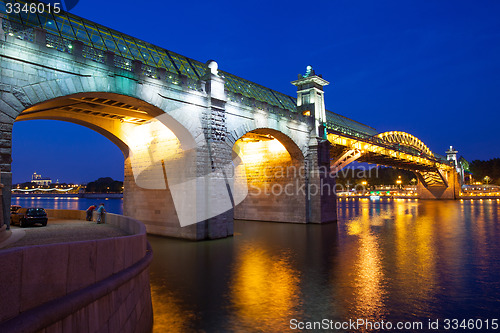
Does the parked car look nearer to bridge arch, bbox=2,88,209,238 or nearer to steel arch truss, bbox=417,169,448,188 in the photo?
bridge arch, bbox=2,88,209,238

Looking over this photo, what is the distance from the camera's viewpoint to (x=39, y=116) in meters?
21.1

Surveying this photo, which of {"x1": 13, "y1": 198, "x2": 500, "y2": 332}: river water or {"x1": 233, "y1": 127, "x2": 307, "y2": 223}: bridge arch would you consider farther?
{"x1": 233, "y1": 127, "x2": 307, "y2": 223}: bridge arch

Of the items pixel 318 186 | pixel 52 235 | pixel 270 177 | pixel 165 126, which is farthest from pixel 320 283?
pixel 270 177

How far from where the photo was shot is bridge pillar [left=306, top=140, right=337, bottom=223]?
32031 mm

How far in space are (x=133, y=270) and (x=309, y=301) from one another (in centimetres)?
535

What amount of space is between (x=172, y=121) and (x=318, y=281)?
13013 mm

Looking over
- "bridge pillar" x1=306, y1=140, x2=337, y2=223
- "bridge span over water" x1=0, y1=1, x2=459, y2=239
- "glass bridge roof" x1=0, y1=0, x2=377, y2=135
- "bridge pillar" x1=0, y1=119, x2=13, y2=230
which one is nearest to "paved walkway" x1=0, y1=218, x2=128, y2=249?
"bridge pillar" x1=0, y1=119, x2=13, y2=230

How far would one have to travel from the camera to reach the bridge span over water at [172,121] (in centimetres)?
1476

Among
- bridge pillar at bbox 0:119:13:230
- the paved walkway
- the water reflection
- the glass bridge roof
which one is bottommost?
the water reflection

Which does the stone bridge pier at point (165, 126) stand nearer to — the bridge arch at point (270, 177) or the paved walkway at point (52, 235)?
the bridge arch at point (270, 177)

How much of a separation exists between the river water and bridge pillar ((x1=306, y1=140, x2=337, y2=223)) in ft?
35.4

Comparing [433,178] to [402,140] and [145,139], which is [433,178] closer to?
[402,140]

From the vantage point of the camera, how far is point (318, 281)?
12.1 metres

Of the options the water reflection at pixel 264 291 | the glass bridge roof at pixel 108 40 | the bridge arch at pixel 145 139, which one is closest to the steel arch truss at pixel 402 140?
the glass bridge roof at pixel 108 40
